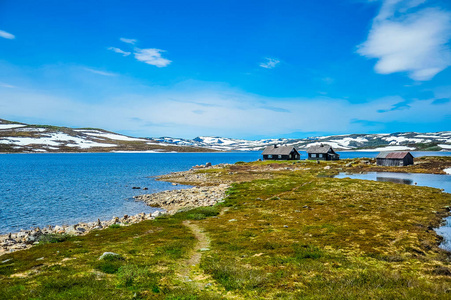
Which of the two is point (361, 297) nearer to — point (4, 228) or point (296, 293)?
point (296, 293)

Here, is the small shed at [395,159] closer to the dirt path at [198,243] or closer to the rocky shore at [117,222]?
the rocky shore at [117,222]

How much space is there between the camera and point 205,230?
2480 cm

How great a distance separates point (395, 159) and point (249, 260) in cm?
10901

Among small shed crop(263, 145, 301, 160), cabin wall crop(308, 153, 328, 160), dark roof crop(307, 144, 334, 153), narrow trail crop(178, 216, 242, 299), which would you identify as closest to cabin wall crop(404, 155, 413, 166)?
dark roof crop(307, 144, 334, 153)

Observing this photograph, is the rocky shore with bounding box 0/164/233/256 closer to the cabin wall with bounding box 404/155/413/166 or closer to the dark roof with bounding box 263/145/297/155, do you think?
the dark roof with bounding box 263/145/297/155

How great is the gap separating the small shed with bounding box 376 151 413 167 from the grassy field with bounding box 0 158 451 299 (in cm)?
8120

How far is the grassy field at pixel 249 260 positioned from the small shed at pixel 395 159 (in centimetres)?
8120

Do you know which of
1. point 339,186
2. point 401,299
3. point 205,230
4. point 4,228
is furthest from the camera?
point 339,186

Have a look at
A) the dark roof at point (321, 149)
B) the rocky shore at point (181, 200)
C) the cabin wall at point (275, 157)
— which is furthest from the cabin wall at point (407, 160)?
the rocky shore at point (181, 200)

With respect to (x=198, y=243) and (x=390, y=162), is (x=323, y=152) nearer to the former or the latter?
(x=390, y=162)

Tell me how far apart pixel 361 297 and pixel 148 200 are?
47171 millimetres

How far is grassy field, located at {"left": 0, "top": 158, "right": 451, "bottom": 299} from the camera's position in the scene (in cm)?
1146

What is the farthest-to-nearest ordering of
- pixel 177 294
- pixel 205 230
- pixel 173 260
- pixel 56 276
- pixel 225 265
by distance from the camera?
pixel 205 230, pixel 173 260, pixel 225 265, pixel 56 276, pixel 177 294

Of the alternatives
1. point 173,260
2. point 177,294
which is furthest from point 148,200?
point 177,294
